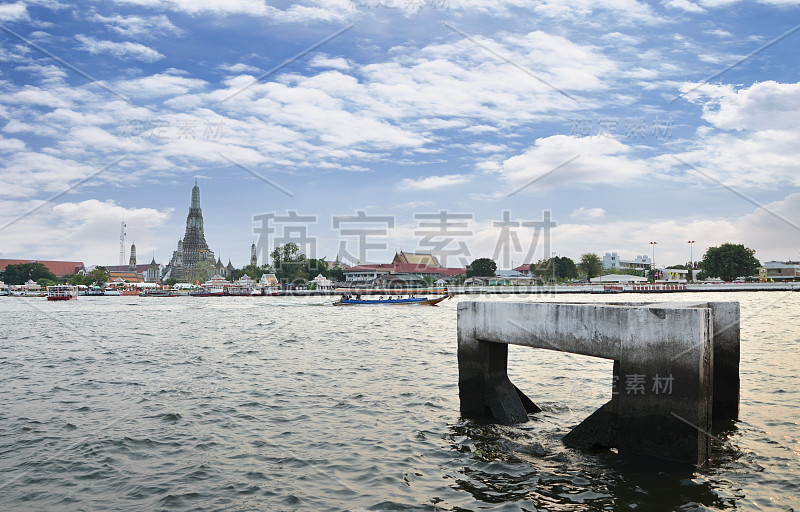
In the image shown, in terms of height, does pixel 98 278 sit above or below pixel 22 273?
below

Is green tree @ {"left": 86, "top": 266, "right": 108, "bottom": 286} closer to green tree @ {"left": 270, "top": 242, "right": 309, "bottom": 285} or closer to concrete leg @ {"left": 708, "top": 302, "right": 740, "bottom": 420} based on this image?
green tree @ {"left": 270, "top": 242, "right": 309, "bottom": 285}

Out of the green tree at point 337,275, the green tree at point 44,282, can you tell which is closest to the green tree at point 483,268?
the green tree at point 337,275

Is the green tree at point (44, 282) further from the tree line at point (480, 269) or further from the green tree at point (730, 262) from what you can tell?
the green tree at point (730, 262)

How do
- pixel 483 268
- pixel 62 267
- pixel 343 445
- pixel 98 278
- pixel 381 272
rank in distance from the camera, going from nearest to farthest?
pixel 343 445, pixel 483 268, pixel 381 272, pixel 98 278, pixel 62 267

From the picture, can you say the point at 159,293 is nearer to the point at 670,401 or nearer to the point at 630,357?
the point at 630,357

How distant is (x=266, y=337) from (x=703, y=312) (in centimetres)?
2370

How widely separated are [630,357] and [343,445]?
4.47 metres

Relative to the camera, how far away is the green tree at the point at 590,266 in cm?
15812

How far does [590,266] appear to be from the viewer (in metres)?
158

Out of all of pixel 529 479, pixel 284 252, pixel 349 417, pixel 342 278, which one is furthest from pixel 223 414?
pixel 342 278

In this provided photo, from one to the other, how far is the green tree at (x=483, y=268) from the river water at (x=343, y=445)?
13046cm

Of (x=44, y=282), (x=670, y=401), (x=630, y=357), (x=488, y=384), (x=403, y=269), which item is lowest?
(x=488, y=384)

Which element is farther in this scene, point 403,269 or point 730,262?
point 403,269

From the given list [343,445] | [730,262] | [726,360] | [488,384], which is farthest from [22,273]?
[730,262]
